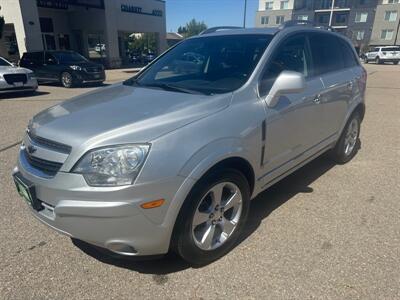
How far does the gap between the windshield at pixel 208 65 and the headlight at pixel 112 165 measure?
3.29 ft

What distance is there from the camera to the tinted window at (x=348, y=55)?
4.55 meters

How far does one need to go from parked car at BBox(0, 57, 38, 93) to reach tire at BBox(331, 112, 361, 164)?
10.5 m

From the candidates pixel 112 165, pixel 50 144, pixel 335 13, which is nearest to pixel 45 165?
pixel 50 144

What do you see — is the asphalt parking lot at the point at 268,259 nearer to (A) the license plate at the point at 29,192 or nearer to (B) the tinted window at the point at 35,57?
(A) the license plate at the point at 29,192

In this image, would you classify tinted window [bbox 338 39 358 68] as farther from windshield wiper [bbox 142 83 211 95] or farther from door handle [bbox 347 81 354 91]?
windshield wiper [bbox 142 83 211 95]

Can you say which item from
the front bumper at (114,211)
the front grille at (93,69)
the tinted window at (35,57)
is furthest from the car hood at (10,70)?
the front bumper at (114,211)

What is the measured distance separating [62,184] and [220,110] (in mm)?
1224

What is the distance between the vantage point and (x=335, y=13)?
65562mm

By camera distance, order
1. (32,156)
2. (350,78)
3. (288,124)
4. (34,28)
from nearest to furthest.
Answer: (32,156) → (288,124) → (350,78) → (34,28)

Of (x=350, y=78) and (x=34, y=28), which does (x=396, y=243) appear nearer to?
(x=350, y=78)

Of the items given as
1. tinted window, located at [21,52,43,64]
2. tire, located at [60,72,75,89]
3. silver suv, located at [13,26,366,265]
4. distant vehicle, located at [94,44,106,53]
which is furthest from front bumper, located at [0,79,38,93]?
distant vehicle, located at [94,44,106,53]

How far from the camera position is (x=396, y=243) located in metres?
2.88

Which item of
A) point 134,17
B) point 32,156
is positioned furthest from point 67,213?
point 134,17

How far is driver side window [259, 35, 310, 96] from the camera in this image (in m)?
2.96
